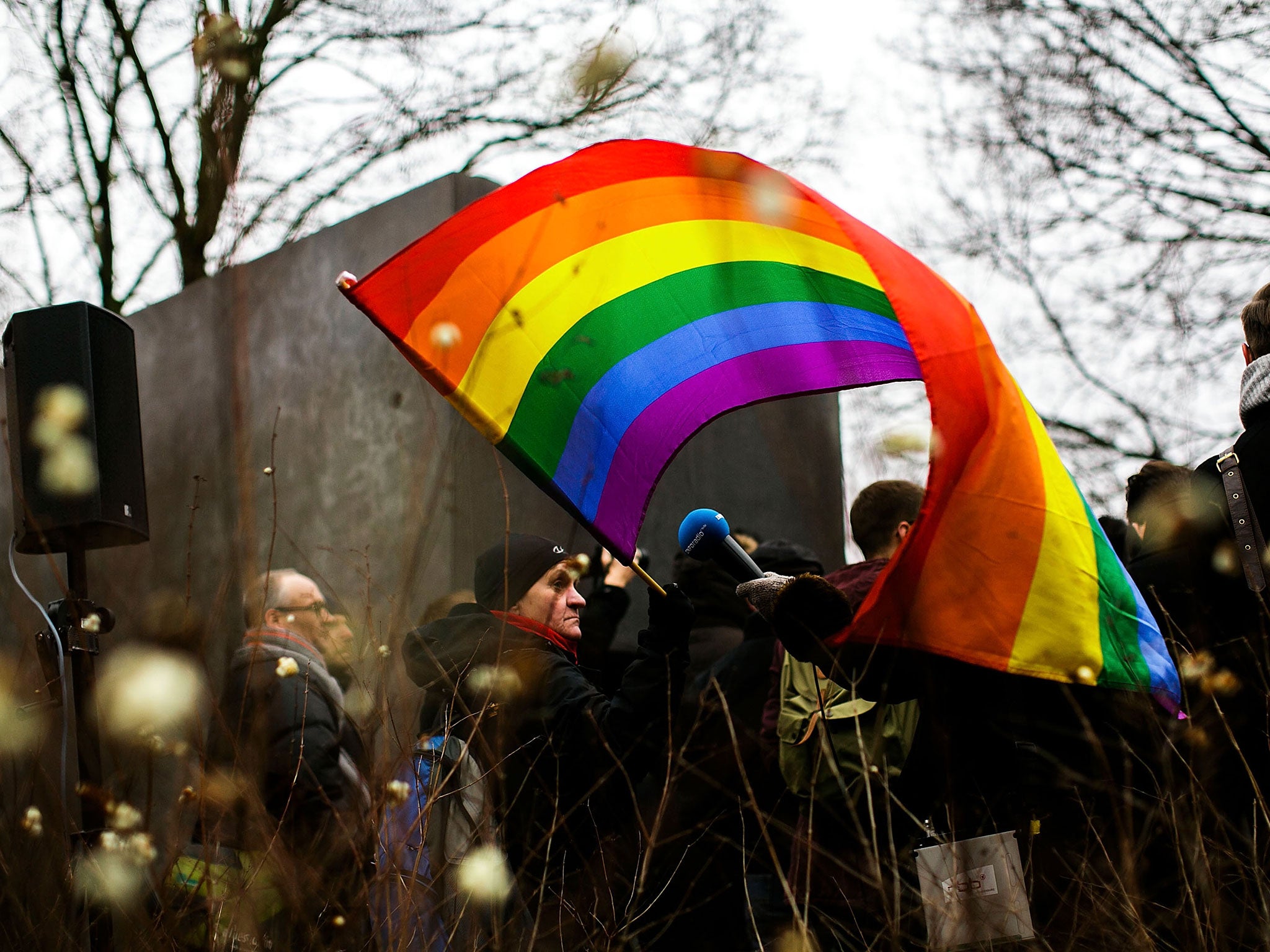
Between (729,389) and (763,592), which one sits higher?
(729,389)

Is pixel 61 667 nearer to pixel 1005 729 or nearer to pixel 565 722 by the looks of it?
pixel 565 722

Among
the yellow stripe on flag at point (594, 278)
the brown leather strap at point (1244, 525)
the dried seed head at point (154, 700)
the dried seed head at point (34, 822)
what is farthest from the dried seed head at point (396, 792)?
the brown leather strap at point (1244, 525)

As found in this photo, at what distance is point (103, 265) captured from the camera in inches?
343

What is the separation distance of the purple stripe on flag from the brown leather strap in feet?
2.36

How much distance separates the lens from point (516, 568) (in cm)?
273

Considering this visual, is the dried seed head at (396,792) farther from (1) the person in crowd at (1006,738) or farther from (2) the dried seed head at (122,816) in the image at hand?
(1) the person in crowd at (1006,738)

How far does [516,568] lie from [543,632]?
0.16 meters

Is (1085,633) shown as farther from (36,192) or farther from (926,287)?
(36,192)

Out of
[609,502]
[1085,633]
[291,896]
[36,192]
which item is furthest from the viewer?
[36,192]

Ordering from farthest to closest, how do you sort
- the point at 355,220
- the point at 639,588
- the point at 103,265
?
the point at 103,265 → the point at 639,588 → the point at 355,220

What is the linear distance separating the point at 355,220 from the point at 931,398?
3.39 meters

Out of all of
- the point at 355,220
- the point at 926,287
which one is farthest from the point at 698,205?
the point at 355,220

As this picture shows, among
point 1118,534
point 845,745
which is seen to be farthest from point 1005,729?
point 1118,534

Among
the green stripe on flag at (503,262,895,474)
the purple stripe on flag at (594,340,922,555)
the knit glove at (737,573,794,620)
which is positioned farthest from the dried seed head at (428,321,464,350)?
the knit glove at (737,573,794,620)
